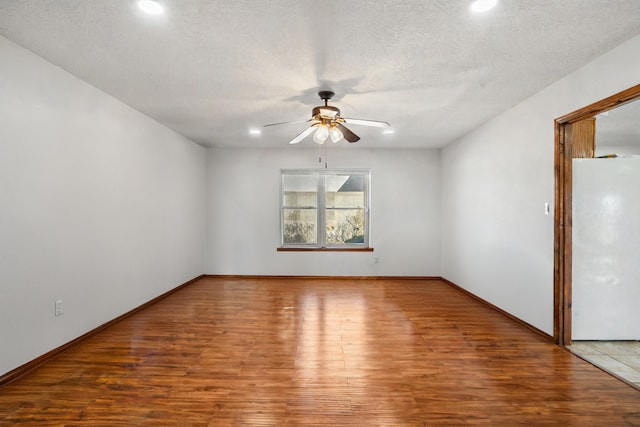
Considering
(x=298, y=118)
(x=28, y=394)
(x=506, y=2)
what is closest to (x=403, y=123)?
(x=298, y=118)

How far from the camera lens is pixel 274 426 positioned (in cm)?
184

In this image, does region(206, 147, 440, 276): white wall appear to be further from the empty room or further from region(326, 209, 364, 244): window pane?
the empty room

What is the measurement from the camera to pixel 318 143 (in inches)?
136

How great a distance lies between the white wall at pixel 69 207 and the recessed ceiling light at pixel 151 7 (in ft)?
4.09

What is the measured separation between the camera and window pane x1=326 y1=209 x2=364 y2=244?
6004 mm

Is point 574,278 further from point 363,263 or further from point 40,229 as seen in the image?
point 40,229

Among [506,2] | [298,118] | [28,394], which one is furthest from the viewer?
[298,118]

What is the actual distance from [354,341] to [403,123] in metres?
2.86

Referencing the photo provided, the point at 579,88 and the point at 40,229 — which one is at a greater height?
the point at 579,88

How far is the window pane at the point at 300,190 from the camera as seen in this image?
19.7 feet

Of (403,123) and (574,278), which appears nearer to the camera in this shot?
(574,278)

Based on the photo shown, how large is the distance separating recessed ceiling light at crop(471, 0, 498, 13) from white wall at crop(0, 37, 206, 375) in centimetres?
318

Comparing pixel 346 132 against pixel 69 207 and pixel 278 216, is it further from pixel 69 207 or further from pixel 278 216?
pixel 278 216

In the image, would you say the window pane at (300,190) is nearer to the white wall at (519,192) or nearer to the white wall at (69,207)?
the white wall at (69,207)
